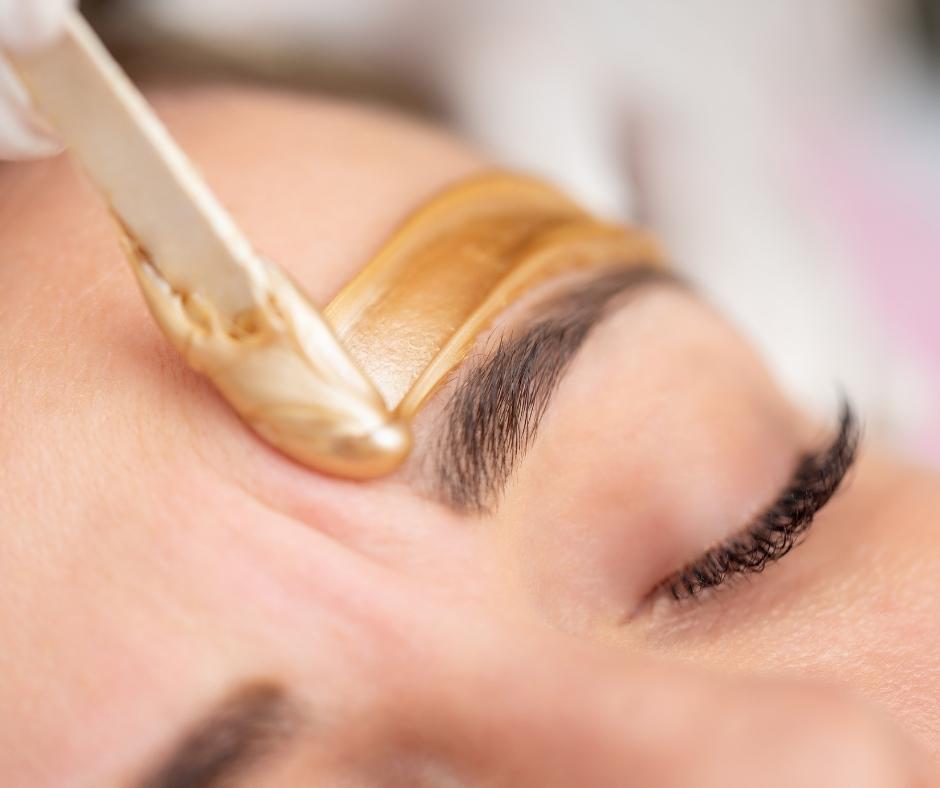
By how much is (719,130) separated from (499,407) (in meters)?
0.85

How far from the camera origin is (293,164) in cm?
72

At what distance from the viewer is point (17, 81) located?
52 cm

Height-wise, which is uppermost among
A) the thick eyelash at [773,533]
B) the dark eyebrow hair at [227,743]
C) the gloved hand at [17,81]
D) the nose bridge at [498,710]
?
the gloved hand at [17,81]

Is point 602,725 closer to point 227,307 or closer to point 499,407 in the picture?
point 499,407

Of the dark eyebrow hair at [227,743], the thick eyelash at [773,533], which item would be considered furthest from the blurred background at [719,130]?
the dark eyebrow hair at [227,743]

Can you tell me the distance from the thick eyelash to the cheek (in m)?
0.01

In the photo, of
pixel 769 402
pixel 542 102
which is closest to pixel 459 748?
pixel 769 402

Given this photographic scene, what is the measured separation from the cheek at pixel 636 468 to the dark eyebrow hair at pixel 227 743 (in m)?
0.16

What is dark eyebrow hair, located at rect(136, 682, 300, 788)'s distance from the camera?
525 millimetres

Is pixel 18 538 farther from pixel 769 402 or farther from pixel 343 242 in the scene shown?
pixel 769 402

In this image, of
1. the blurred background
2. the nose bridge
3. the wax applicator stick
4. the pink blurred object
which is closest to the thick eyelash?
the nose bridge

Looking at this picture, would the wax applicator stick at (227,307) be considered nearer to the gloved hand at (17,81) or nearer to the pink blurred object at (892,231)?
the gloved hand at (17,81)

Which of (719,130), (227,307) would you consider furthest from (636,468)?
(719,130)

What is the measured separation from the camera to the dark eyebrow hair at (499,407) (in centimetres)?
58
